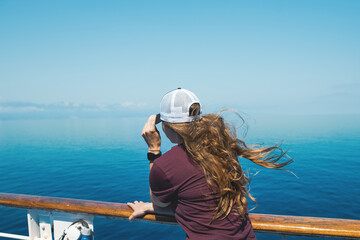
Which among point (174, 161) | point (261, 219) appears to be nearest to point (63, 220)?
point (174, 161)

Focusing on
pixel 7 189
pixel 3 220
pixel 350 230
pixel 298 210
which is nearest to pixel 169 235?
pixel 298 210

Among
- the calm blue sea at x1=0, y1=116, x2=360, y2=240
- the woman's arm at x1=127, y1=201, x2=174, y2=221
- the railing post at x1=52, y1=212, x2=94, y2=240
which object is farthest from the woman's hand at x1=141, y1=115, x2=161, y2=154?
the calm blue sea at x1=0, y1=116, x2=360, y2=240

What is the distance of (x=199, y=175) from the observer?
1301 millimetres

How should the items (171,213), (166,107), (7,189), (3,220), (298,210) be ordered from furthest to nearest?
(7,189) → (298,210) → (3,220) → (171,213) → (166,107)

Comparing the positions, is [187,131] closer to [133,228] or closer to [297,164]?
[133,228]

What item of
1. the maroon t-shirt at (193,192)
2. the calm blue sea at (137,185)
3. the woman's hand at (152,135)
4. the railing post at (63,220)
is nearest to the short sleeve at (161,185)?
the maroon t-shirt at (193,192)

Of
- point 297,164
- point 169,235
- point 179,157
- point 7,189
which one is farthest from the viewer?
point 297,164

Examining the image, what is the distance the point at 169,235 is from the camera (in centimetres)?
699

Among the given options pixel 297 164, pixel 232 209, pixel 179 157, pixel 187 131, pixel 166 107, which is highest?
pixel 166 107

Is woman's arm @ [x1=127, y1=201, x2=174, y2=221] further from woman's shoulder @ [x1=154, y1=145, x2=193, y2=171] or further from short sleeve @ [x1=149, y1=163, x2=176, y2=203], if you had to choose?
woman's shoulder @ [x1=154, y1=145, x2=193, y2=171]

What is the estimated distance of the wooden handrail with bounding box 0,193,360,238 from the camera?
1.43 m

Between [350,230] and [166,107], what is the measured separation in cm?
133

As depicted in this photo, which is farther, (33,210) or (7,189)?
(7,189)

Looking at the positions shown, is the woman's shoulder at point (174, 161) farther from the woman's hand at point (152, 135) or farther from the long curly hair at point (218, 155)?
the woman's hand at point (152, 135)
